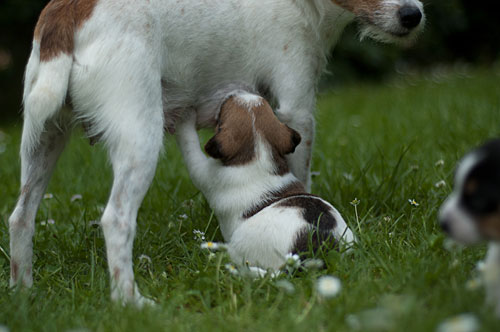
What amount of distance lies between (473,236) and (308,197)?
1.32m

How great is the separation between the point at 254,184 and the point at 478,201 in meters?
1.58

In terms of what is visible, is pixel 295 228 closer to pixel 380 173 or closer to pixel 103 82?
pixel 103 82

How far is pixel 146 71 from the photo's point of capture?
9.93 feet

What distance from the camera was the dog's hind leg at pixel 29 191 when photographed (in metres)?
3.18

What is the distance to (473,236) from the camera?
2.11 metres

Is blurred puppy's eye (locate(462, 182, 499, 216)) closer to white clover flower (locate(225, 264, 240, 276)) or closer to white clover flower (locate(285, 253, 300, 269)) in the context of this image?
white clover flower (locate(285, 253, 300, 269))

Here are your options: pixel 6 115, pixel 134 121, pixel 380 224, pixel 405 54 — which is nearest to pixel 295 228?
pixel 380 224

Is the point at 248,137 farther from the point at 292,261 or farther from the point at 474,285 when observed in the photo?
the point at 474,285

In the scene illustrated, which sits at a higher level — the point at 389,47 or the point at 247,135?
the point at 247,135

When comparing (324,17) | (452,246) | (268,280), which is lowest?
(268,280)

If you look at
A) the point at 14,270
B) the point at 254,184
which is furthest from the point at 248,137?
the point at 14,270

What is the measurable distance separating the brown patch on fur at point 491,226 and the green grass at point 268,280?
29 cm

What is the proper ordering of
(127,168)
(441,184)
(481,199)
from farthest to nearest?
(441,184) → (127,168) → (481,199)

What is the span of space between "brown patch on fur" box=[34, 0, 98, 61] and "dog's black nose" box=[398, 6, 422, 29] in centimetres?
180
